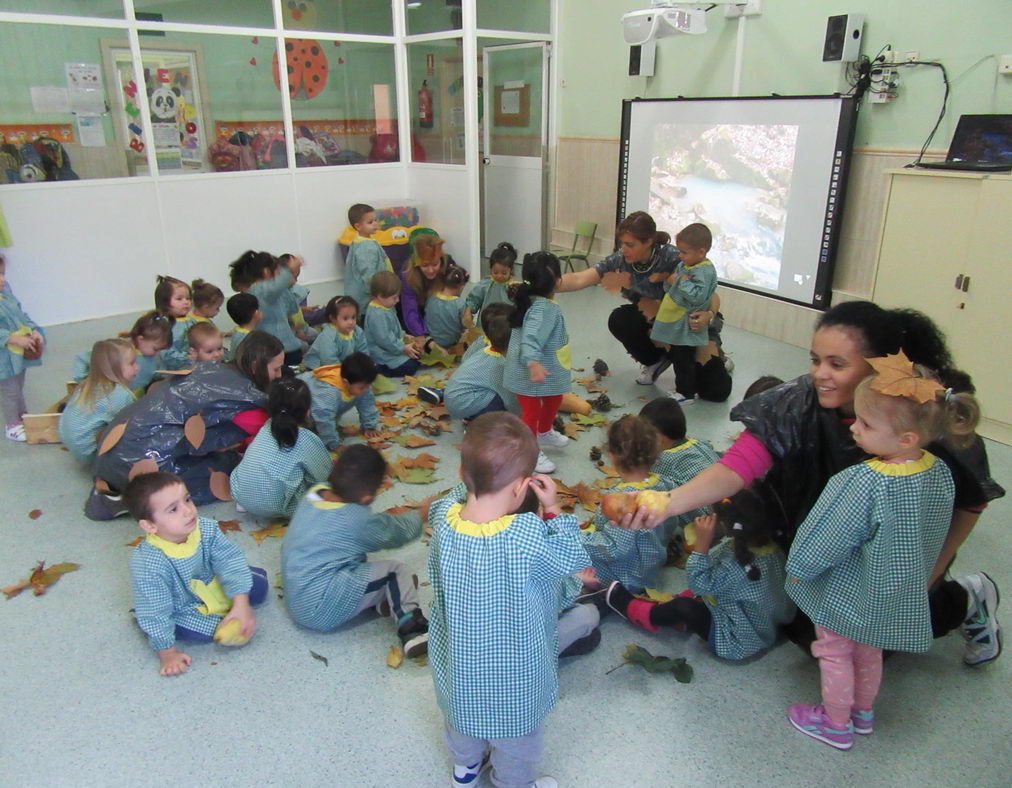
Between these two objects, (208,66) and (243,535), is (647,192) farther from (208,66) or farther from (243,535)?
(243,535)

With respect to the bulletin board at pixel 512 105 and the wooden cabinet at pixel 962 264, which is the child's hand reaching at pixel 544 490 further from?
the bulletin board at pixel 512 105

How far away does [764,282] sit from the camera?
233 inches

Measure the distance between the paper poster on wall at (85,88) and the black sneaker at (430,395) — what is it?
13.9 feet

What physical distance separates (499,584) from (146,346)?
116 inches

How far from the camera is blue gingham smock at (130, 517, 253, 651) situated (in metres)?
2.32

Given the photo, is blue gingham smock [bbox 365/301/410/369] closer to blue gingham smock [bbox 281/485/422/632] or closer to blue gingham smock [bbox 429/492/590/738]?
blue gingham smock [bbox 281/485/422/632]

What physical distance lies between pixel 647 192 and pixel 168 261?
4531 millimetres

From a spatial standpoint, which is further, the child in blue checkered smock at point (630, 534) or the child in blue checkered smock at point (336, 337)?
the child in blue checkered smock at point (336, 337)

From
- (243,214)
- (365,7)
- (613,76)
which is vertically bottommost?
(243,214)

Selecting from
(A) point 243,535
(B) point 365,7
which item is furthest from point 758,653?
(B) point 365,7

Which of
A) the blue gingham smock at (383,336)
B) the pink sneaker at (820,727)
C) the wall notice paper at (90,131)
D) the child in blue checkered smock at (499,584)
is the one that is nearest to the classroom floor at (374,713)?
the pink sneaker at (820,727)

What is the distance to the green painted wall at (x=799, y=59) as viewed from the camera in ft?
14.6

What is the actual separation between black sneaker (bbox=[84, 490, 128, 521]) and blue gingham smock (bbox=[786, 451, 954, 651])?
277cm

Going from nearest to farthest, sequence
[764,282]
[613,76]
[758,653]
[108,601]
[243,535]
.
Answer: [758,653]
[108,601]
[243,535]
[764,282]
[613,76]
